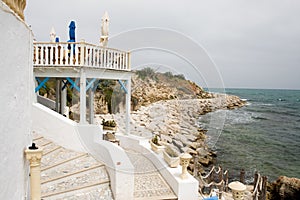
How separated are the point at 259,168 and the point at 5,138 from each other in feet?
49.0

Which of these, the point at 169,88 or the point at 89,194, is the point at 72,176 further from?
the point at 169,88

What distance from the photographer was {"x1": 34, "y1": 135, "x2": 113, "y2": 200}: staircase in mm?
4023

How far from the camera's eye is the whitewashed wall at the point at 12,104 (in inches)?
69.0

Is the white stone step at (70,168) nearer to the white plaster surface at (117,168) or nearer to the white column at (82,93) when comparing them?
the white plaster surface at (117,168)

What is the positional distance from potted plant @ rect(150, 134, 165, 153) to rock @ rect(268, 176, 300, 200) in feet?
21.7

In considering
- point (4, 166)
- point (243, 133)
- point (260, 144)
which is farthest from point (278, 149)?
point (4, 166)

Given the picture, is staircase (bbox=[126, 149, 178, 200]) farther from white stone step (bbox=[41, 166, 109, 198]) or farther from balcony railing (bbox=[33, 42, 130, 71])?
balcony railing (bbox=[33, 42, 130, 71])

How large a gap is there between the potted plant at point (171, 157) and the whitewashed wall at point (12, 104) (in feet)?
10.6

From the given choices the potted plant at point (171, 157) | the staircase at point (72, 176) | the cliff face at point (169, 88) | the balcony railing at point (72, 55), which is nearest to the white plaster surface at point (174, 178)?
the potted plant at point (171, 157)

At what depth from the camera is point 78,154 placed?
5352 millimetres

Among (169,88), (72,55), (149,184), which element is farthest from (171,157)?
(72,55)

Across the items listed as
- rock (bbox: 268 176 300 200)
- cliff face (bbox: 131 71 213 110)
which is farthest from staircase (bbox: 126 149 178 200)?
rock (bbox: 268 176 300 200)

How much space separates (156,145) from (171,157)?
3.52 ft

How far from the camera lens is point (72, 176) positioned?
14.7ft
